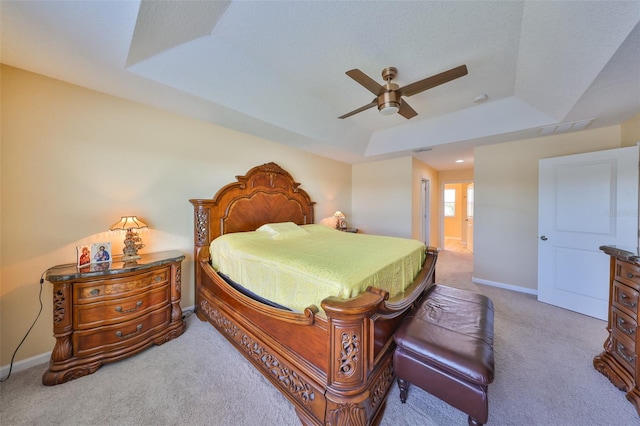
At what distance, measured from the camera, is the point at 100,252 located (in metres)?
1.88

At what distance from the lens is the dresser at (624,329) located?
1417 millimetres

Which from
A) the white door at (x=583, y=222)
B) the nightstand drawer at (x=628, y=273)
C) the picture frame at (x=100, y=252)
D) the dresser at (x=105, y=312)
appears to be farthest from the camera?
the white door at (x=583, y=222)

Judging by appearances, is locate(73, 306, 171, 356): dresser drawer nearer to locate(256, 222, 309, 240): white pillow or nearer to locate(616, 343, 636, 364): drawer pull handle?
locate(256, 222, 309, 240): white pillow

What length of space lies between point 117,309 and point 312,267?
172 cm

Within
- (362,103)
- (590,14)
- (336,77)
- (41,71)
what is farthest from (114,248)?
(590,14)

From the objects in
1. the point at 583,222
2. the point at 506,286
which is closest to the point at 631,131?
the point at 583,222

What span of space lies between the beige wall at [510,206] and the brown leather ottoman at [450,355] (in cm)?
243

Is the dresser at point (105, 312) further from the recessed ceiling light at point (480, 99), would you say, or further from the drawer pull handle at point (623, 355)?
the recessed ceiling light at point (480, 99)

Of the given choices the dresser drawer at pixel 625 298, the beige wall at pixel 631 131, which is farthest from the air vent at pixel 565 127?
the dresser drawer at pixel 625 298

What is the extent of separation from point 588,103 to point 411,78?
1.79 m

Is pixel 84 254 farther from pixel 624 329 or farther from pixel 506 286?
pixel 506 286

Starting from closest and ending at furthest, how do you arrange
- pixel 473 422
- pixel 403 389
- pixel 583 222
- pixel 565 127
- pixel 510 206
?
pixel 473 422 → pixel 403 389 → pixel 583 222 → pixel 565 127 → pixel 510 206

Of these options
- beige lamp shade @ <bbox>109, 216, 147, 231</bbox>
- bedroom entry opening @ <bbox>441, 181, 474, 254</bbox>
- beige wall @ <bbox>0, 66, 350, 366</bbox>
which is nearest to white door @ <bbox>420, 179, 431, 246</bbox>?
bedroom entry opening @ <bbox>441, 181, 474, 254</bbox>

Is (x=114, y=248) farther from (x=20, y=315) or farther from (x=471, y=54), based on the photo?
(x=471, y=54)
